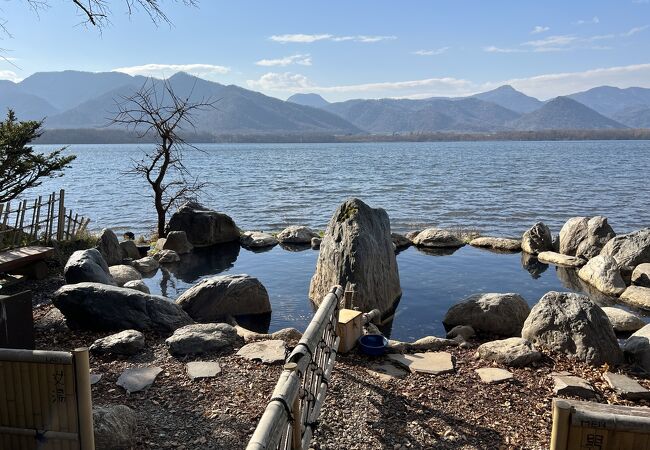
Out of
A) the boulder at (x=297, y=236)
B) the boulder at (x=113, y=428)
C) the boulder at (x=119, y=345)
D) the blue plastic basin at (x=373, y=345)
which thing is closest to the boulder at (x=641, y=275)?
the blue plastic basin at (x=373, y=345)

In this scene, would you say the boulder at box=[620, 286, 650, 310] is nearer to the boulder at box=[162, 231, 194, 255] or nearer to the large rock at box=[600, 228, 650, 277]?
the large rock at box=[600, 228, 650, 277]

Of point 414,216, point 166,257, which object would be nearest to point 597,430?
point 166,257

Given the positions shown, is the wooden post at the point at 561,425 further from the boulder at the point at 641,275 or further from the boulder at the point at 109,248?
the boulder at the point at 109,248

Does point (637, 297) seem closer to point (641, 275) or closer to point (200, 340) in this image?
point (641, 275)

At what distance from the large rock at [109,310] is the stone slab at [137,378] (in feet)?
5.92

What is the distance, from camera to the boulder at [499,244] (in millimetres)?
21141

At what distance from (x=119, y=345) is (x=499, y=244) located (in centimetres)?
1710

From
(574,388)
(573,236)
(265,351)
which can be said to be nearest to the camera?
(574,388)

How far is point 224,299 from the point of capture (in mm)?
11805

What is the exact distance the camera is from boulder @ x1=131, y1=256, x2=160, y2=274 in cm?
1694

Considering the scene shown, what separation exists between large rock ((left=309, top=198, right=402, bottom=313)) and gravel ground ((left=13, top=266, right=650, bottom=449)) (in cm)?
362

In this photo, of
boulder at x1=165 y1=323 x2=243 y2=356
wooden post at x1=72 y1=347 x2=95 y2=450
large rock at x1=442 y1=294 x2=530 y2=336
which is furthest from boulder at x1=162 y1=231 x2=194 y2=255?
wooden post at x1=72 y1=347 x2=95 y2=450

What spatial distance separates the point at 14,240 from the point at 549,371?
13.6m

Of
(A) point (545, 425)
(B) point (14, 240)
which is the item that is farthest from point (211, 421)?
(B) point (14, 240)
